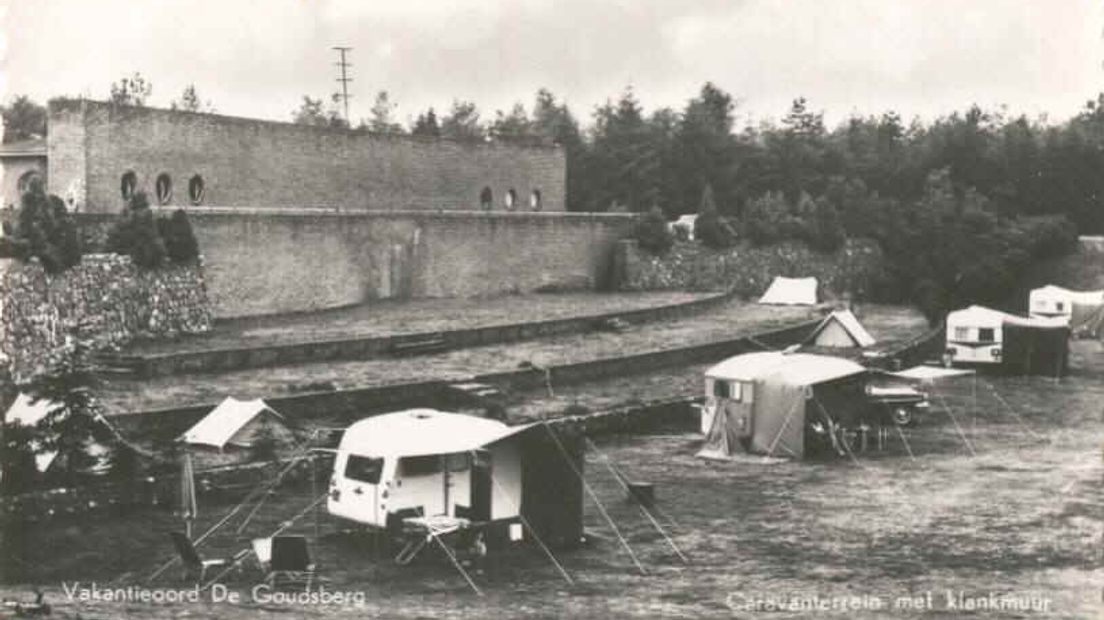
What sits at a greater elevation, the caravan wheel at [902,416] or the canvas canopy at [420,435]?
the canvas canopy at [420,435]

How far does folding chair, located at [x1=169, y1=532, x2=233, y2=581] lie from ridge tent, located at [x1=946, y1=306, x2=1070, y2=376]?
83.4 feet

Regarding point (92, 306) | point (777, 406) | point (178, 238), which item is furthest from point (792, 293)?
Result: point (92, 306)

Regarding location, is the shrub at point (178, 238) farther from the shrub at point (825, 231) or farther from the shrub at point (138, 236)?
the shrub at point (825, 231)

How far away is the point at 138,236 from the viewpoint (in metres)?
29.9

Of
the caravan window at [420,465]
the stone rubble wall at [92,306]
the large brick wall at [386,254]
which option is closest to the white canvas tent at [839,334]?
the large brick wall at [386,254]

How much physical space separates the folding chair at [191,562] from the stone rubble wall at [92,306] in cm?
707

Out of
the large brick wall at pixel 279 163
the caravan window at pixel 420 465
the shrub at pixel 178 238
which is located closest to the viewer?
the caravan window at pixel 420 465

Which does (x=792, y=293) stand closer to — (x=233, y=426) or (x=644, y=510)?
(x=644, y=510)

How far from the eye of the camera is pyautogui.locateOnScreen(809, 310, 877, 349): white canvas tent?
36344 millimetres

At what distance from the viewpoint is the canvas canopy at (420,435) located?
16172 millimetres

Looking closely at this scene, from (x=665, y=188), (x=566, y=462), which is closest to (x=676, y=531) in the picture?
(x=566, y=462)

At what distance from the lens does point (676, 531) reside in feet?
58.2

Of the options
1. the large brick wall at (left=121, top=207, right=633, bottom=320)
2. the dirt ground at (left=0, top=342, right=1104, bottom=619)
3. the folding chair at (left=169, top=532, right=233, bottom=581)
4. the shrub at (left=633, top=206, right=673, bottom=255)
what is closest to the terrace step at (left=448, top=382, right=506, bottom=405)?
the dirt ground at (left=0, top=342, right=1104, bottom=619)

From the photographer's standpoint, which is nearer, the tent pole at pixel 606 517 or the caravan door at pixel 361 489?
the tent pole at pixel 606 517
